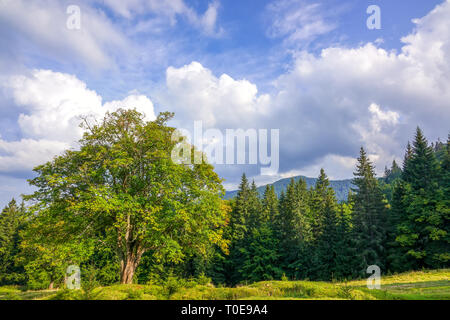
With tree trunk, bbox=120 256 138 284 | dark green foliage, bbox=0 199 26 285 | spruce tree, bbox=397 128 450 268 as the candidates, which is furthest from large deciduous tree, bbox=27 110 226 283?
dark green foliage, bbox=0 199 26 285

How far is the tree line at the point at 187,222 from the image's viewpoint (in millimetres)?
16841

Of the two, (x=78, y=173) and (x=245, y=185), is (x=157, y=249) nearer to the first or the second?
(x=78, y=173)

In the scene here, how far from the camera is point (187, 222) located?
1775 cm

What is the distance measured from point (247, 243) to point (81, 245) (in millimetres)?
38822

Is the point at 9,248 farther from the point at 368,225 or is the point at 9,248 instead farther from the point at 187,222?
the point at 368,225

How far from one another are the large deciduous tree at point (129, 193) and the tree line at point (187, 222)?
0.27 ft

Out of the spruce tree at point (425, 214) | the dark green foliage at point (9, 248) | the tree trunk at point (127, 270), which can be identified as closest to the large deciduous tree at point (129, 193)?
the tree trunk at point (127, 270)

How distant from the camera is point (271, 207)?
187 ft

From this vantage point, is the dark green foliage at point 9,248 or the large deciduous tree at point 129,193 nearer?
the large deciduous tree at point 129,193

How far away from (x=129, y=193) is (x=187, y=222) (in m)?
4.74

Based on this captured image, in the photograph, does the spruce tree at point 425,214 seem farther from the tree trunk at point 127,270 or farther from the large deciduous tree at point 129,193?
the tree trunk at point 127,270
